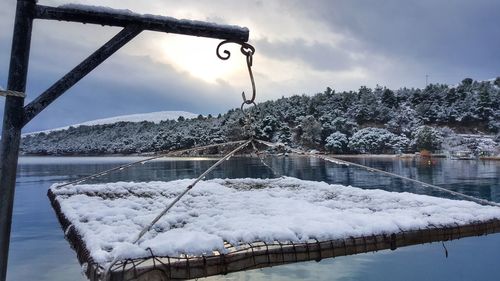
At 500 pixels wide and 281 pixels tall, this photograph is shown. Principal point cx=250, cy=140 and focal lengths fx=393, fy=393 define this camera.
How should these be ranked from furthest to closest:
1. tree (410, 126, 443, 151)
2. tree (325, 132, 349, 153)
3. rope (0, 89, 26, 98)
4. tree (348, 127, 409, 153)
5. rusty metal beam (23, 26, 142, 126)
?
tree (325, 132, 349, 153) → tree (348, 127, 409, 153) → tree (410, 126, 443, 151) → rusty metal beam (23, 26, 142, 126) → rope (0, 89, 26, 98)

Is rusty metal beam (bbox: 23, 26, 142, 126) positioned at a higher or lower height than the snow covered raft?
higher

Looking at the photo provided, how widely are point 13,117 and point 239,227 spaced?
207 centimetres

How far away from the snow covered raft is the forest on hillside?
56.3m

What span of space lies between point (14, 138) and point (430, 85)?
88533 mm

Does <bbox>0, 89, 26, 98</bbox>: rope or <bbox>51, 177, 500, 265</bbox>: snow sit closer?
<bbox>0, 89, 26, 98</bbox>: rope

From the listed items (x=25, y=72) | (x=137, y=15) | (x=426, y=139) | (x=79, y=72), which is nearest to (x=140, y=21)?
(x=137, y=15)

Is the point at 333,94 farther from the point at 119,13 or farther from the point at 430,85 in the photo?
the point at 119,13

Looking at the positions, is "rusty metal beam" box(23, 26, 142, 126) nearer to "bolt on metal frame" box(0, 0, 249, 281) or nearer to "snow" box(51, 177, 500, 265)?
"bolt on metal frame" box(0, 0, 249, 281)

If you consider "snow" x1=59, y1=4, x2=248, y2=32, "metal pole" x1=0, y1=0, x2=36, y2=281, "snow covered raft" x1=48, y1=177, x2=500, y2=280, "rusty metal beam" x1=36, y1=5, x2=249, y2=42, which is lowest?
"snow covered raft" x1=48, y1=177, x2=500, y2=280

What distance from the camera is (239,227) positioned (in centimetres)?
367

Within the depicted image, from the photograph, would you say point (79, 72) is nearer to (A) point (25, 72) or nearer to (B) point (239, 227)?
(A) point (25, 72)

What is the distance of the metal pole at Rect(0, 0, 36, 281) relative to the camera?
282 cm

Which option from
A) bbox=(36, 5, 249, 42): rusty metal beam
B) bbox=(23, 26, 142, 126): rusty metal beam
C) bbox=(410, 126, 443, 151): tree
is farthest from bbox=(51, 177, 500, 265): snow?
bbox=(410, 126, 443, 151): tree

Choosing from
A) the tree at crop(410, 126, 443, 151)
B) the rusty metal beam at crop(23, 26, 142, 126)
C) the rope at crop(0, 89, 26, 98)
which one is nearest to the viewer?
the rope at crop(0, 89, 26, 98)
